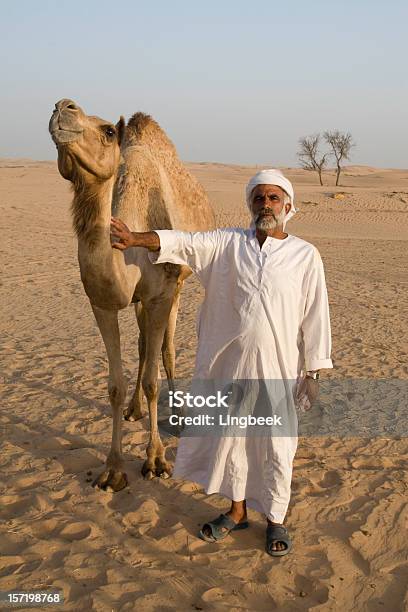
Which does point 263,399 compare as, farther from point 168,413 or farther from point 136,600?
point 168,413

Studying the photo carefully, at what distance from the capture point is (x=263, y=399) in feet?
11.3

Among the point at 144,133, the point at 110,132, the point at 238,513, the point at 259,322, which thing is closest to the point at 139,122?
the point at 144,133

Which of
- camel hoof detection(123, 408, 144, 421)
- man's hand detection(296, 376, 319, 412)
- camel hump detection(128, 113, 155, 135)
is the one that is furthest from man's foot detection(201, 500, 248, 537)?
camel hump detection(128, 113, 155, 135)

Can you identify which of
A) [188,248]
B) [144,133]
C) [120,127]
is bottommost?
[188,248]

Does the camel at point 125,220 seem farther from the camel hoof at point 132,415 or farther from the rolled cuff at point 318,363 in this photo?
the rolled cuff at point 318,363

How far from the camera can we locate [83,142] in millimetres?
3084

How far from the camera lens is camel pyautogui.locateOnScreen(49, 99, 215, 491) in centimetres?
320

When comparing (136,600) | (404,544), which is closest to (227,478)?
(136,600)

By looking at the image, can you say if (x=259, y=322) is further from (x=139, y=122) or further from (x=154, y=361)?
(x=139, y=122)

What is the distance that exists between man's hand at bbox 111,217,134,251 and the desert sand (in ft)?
5.51

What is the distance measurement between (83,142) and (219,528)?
229 cm

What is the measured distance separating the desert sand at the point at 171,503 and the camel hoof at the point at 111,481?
0.17 ft

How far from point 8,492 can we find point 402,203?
27076mm

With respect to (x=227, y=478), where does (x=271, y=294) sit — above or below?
above
